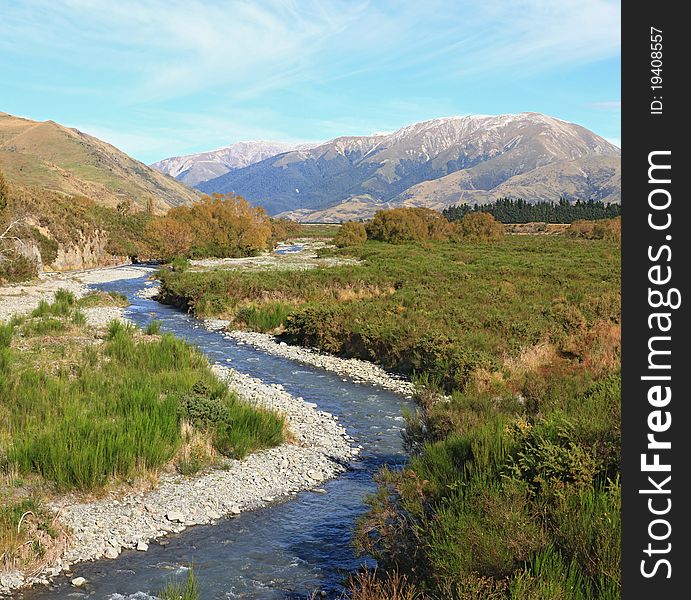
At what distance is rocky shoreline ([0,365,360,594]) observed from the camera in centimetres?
781

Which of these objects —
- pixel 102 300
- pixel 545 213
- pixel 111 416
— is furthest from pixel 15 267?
pixel 545 213

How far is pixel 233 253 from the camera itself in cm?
7319

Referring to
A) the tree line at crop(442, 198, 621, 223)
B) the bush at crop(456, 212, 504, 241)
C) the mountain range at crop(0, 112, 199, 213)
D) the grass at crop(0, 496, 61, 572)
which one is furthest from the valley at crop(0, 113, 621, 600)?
the tree line at crop(442, 198, 621, 223)

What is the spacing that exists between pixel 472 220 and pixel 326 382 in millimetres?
84077

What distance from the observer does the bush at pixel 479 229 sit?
94312mm

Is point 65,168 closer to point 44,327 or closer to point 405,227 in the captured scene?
point 405,227

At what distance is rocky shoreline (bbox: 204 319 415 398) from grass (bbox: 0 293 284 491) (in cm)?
487

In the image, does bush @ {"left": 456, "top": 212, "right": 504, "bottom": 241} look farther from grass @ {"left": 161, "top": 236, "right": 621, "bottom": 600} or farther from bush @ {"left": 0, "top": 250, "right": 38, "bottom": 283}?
grass @ {"left": 161, "top": 236, "right": 621, "bottom": 600}

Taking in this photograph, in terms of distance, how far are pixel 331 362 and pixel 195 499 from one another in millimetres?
11901

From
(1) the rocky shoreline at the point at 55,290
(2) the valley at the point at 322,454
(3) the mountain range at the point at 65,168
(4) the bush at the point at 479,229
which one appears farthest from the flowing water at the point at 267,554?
(3) the mountain range at the point at 65,168

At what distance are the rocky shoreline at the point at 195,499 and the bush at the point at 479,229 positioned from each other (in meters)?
84.5

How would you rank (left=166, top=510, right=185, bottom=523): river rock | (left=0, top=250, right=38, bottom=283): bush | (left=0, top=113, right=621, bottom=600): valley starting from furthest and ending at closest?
(left=0, top=250, right=38, bottom=283): bush < (left=166, top=510, right=185, bottom=523): river rock < (left=0, top=113, right=621, bottom=600): valley

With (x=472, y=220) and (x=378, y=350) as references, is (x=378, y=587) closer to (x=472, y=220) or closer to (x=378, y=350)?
(x=378, y=350)
